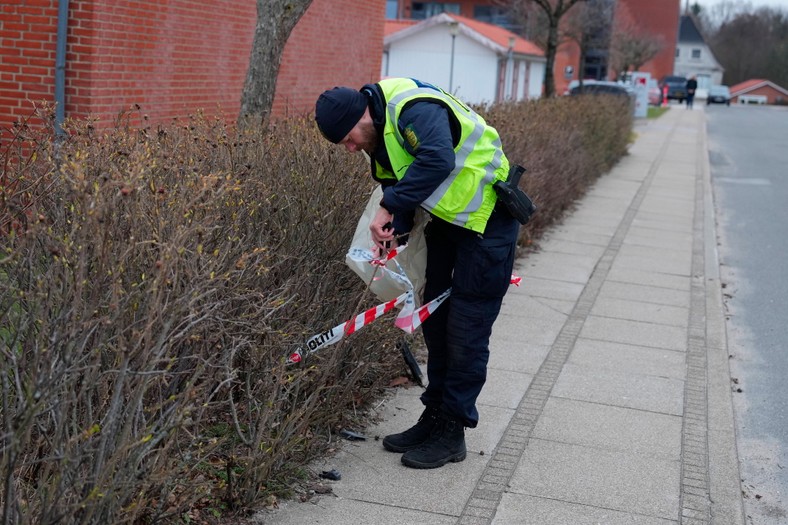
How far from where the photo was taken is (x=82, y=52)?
10.0m

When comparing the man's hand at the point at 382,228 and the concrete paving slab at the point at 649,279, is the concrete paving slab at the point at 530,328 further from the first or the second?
the man's hand at the point at 382,228

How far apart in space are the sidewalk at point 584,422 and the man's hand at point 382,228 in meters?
0.99

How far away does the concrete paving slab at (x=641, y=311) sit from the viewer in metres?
8.11

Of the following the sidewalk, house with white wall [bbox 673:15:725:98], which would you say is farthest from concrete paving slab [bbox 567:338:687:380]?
house with white wall [bbox 673:15:725:98]

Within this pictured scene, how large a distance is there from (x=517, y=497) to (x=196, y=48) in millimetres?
9194

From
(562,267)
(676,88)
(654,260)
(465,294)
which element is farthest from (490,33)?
(676,88)

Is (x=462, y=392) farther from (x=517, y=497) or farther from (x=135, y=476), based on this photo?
(x=135, y=476)

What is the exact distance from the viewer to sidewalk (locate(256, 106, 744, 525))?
438 cm

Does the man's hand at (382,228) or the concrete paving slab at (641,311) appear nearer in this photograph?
the man's hand at (382,228)

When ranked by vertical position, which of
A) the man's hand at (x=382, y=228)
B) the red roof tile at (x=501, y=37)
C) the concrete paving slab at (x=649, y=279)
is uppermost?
the red roof tile at (x=501, y=37)

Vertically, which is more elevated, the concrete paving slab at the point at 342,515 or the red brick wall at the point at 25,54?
the red brick wall at the point at 25,54

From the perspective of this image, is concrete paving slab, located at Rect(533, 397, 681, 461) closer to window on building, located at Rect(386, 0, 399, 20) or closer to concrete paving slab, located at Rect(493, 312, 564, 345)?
concrete paving slab, located at Rect(493, 312, 564, 345)

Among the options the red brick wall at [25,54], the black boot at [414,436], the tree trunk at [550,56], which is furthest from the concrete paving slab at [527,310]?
the tree trunk at [550,56]


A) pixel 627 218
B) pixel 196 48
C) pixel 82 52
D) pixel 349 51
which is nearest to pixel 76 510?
pixel 82 52
